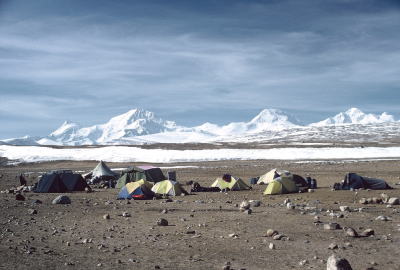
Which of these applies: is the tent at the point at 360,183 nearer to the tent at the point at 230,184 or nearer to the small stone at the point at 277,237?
the tent at the point at 230,184

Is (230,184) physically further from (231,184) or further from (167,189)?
(167,189)

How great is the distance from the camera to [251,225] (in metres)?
17.8

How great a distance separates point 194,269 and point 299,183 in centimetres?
2364

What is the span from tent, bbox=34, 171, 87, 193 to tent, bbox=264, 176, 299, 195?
616 inches

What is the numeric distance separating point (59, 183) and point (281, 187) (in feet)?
58.6

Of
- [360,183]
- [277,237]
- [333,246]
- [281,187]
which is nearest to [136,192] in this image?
[281,187]

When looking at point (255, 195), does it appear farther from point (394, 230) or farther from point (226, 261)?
point (226, 261)

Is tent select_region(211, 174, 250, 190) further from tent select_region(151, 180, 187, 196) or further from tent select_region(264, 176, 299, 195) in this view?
tent select_region(151, 180, 187, 196)

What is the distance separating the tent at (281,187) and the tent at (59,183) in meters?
15.6

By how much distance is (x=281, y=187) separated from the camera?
1227 inches

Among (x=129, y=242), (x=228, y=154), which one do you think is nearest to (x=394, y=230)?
(x=129, y=242)

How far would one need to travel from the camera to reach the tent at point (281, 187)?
3108 cm

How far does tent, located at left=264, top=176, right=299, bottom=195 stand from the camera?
3108cm

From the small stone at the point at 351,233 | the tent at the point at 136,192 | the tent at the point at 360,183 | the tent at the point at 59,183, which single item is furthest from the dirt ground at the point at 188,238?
the tent at the point at 59,183
